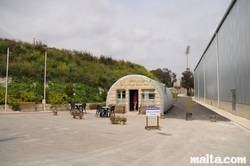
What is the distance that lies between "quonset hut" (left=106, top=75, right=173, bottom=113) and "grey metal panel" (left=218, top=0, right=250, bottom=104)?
642cm

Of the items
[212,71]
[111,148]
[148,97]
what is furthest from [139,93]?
[212,71]

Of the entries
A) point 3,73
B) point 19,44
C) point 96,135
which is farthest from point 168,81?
point 96,135

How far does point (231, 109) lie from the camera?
20.8 metres

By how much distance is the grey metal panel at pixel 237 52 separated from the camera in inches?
614

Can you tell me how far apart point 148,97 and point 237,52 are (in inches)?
336

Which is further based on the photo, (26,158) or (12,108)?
(12,108)

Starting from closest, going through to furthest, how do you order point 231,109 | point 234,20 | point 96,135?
point 96,135 → point 234,20 → point 231,109

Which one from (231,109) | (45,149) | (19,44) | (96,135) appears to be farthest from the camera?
(19,44)

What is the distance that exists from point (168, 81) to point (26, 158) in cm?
8885

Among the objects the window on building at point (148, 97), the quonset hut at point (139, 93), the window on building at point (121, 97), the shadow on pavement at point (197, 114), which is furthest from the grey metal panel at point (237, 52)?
the window on building at point (121, 97)

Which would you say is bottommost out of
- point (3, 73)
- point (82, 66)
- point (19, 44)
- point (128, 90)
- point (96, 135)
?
point (96, 135)

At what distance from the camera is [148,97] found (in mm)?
21031

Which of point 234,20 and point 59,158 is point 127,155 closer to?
point 59,158

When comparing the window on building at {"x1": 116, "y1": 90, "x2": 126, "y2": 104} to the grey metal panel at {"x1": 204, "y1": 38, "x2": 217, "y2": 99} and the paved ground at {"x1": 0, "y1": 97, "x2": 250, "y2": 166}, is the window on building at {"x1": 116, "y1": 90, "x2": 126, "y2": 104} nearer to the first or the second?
the paved ground at {"x1": 0, "y1": 97, "x2": 250, "y2": 166}
